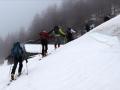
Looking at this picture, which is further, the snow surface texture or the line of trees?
the line of trees

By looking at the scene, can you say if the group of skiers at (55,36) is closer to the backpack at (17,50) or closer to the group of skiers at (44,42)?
→ the group of skiers at (44,42)

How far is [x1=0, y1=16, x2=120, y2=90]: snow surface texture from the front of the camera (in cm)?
1535

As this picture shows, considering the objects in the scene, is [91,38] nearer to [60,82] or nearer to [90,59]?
[90,59]

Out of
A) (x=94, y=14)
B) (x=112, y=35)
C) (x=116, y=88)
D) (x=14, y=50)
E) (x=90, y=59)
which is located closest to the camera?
(x=116, y=88)

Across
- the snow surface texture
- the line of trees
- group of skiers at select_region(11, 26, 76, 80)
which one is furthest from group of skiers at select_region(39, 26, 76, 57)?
the line of trees

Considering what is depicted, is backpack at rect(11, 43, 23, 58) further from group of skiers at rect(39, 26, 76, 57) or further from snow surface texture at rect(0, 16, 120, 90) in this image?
group of skiers at rect(39, 26, 76, 57)

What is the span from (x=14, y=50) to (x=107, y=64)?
6.09 metres

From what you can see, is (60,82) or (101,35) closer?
(60,82)

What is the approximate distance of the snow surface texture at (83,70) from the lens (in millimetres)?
15351

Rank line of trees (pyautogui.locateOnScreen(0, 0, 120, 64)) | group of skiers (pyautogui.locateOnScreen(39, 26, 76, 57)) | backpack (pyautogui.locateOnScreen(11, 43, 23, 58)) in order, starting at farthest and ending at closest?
line of trees (pyautogui.locateOnScreen(0, 0, 120, 64)) < group of skiers (pyautogui.locateOnScreen(39, 26, 76, 57)) < backpack (pyautogui.locateOnScreen(11, 43, 23, 58))

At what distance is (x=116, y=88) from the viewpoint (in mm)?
13867

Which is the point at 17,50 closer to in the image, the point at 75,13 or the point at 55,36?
the point at 55,36

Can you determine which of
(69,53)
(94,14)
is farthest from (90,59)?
(94,14)

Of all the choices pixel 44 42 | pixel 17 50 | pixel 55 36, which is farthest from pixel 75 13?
pixel 17 50
